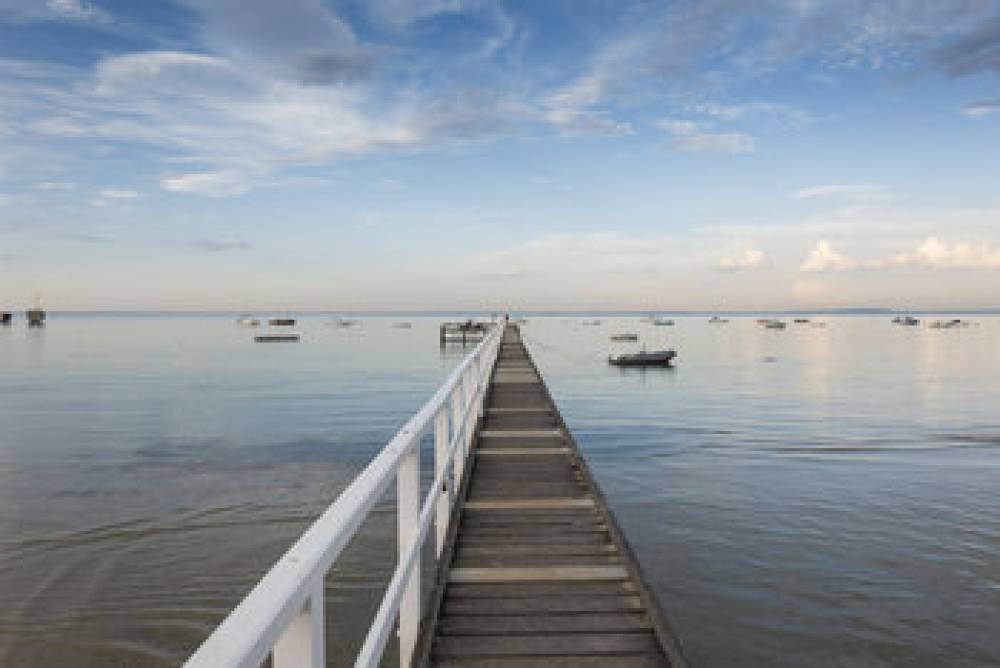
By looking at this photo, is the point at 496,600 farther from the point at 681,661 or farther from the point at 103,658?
the point at 103,658

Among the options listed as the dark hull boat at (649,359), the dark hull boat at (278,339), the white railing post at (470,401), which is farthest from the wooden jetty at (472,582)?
the dark hull boat at (278,339)

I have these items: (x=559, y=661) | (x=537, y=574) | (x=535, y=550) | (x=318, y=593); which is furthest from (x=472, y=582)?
(x=318, y=593)

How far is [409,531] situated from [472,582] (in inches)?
59.0

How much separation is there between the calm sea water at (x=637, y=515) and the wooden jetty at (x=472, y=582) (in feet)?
7.82

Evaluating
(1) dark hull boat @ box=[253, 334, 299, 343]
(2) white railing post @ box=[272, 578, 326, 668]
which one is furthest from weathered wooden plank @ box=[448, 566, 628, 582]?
(1) dark hull boat @ box=[253, 334, 299, 343]

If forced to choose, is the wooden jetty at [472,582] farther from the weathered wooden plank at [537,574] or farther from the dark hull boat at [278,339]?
the dark hull boat at [278,339]

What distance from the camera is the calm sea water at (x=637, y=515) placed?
7.65 m

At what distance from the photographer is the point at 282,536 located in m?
10.8

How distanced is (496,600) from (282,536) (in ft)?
23.7

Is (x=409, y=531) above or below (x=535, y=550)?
above

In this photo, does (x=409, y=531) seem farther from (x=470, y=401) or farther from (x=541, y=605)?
(x=470, y=401)

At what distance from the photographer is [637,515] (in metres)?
12.3

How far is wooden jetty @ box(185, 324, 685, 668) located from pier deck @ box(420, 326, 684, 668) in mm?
12

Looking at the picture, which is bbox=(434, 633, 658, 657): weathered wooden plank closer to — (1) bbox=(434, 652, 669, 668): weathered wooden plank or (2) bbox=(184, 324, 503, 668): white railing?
(1) bbox=(434, 652, 669, 668): weathered wooden plank
